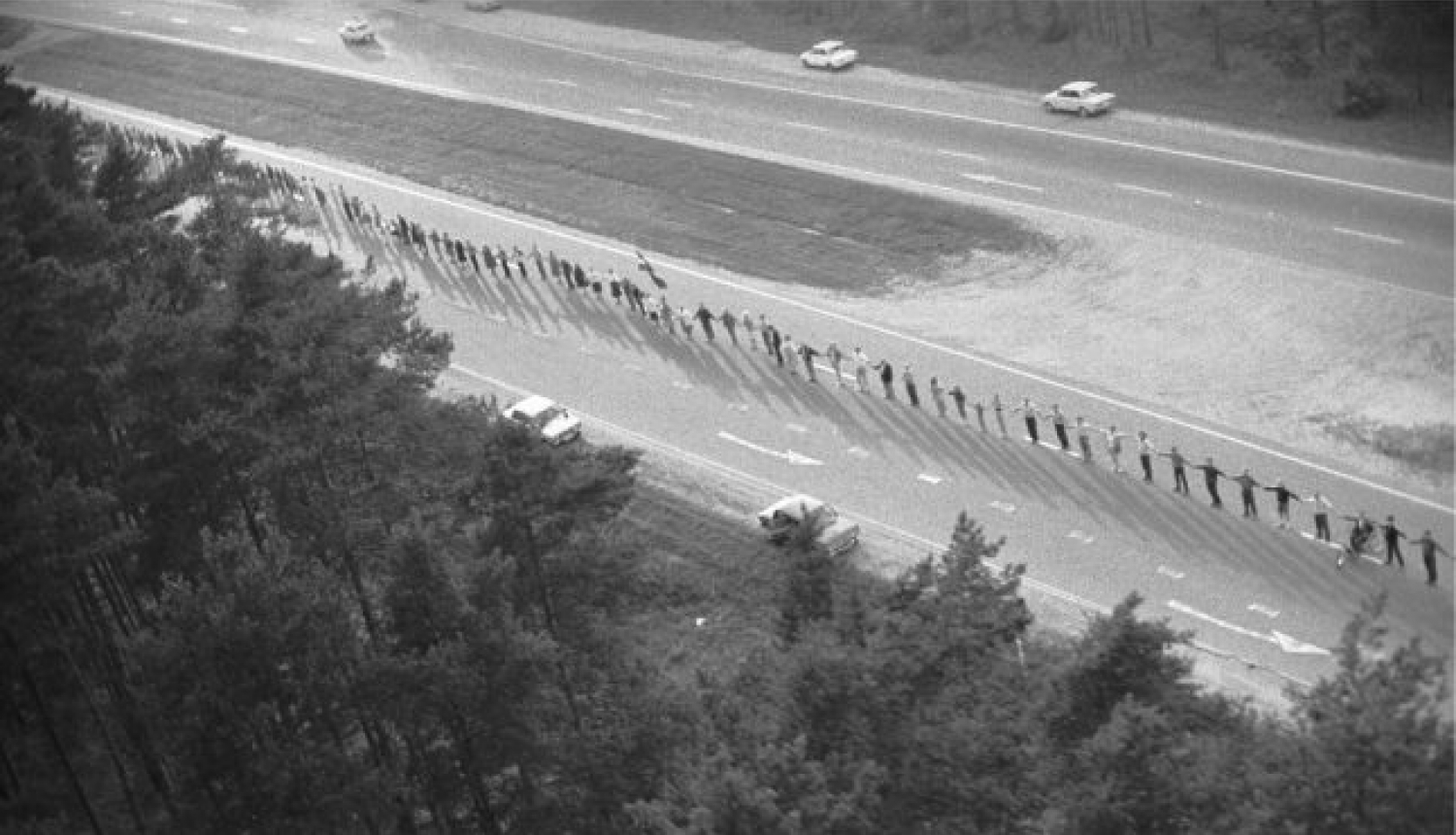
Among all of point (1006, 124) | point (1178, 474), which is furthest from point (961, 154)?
point (1178, 474)

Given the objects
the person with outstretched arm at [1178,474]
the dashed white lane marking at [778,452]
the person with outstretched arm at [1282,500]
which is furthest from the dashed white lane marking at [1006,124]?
the dashed white lane marking at [778,452]

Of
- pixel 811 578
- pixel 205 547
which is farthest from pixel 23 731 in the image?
pixel 811 578

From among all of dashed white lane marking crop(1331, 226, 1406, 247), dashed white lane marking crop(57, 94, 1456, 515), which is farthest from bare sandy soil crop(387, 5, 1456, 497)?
dashed white lane marking crop(1331, 226, 1406, 247)

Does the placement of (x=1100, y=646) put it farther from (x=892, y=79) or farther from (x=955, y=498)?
(x=892, y=79)

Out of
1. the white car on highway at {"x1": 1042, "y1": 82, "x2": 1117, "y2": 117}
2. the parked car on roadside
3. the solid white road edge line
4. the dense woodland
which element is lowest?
the solid white road edge line

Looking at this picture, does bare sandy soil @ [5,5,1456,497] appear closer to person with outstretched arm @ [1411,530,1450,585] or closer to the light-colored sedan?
person with outstretched arm @ [1411,530,1450,585]

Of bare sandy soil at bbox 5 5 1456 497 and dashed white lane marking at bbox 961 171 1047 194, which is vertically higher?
dashed white lane marking at bbox 961 171 1047 194

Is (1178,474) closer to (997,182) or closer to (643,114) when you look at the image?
(997,182)

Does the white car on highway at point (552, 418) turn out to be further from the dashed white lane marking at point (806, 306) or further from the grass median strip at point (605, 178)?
the grass median strip at point (605, 178)
